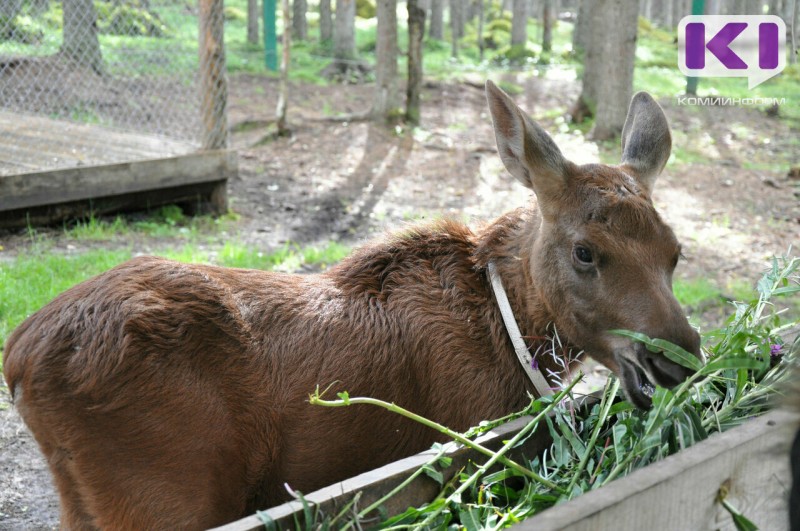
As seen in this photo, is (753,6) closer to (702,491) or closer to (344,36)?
(344,36)

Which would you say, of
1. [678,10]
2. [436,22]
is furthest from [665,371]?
[678,10]

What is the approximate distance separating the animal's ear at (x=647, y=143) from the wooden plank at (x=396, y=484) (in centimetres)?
179

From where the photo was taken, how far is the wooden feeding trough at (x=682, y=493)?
76.6 inches

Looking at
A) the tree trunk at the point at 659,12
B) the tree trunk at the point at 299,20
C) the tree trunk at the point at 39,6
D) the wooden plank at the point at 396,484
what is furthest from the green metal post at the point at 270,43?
the tree trunk at the point at 659,12

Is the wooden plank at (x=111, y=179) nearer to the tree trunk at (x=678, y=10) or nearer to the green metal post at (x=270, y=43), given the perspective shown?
the green metal post at (x=270, y=43)

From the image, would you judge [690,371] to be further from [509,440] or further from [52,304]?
[52,304]

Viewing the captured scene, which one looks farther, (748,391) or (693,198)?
(693,198)

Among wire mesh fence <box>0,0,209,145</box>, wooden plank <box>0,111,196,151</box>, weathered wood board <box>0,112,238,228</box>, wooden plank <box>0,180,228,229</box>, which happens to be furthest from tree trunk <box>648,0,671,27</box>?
wooden plank <box>0,180,228,229</box>

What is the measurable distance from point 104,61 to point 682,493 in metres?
10.8

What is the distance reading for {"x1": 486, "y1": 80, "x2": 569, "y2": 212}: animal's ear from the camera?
12.8 feet

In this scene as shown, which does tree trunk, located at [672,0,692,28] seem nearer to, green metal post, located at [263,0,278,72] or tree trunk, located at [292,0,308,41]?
tree trunk, located at [292,0,308,41]

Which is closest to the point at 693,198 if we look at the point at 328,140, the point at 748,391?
the point at 328,140

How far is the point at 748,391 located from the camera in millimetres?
3141

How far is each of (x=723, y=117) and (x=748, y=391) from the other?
15.9 m
